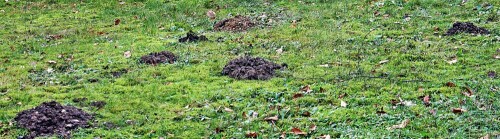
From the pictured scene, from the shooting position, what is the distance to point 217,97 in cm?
847

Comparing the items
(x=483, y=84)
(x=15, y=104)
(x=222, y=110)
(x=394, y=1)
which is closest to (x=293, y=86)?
(x=222, y=110)

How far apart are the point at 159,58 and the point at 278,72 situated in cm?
261

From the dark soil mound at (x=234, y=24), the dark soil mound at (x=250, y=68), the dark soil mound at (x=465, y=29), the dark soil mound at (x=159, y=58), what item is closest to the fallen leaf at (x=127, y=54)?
the dark soil mound at (x=159, y=58)

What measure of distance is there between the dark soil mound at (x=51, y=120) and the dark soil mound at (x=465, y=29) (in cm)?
765

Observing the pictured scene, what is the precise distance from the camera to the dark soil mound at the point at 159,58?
35.3 ft

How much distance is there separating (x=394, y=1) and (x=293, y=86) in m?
6.94

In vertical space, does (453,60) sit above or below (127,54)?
above

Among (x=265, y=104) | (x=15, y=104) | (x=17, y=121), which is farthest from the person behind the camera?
(x=15, y=104)

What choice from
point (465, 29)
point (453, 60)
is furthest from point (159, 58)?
point (465, 29)

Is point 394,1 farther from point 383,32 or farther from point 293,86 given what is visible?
point 293,86

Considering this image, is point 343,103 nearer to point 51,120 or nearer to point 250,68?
point 250,68

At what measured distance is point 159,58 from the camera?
10.8 meters

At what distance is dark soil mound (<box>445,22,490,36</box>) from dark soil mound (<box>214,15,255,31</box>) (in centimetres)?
472

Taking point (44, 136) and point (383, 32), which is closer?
point (44, 136)
